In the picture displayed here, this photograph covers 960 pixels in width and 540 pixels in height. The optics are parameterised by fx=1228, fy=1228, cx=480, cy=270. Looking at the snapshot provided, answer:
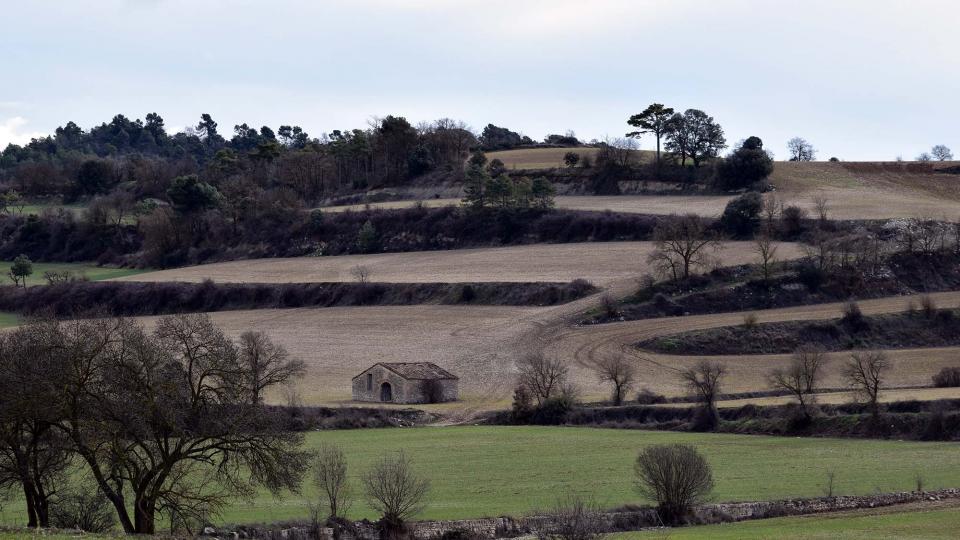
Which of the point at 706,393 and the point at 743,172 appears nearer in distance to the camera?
the point at 706,393

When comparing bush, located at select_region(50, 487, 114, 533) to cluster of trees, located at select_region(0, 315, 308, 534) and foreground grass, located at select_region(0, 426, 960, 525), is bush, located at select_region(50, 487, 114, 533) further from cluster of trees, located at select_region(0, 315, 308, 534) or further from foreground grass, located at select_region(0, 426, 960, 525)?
foreground grass, located at select_region(0, 426, 960, 525)

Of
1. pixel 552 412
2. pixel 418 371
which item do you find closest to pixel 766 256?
pixel 418 371

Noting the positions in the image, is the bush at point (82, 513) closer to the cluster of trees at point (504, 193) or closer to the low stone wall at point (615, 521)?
the low stone wall at point (615, 521)

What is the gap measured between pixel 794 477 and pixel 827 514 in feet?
21.8

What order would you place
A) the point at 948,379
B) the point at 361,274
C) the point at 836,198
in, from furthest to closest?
the point at 836,198
the point at 361,274
the point at 948,379

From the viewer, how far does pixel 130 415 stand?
113 feet

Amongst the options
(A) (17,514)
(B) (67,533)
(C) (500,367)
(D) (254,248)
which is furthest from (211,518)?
(D) (254,248)

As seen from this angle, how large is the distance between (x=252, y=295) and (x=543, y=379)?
46.5 metres

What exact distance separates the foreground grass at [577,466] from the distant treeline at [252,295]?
35.3 m

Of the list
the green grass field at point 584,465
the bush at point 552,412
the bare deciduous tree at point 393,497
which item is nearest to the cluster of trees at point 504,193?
the bush at point 552,412

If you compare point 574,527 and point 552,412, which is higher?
point 574,527

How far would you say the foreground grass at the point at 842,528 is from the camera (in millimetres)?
35219

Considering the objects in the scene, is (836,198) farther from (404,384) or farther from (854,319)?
(404,384)

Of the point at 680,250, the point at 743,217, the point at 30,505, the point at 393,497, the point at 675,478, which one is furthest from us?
the point at 743,217
